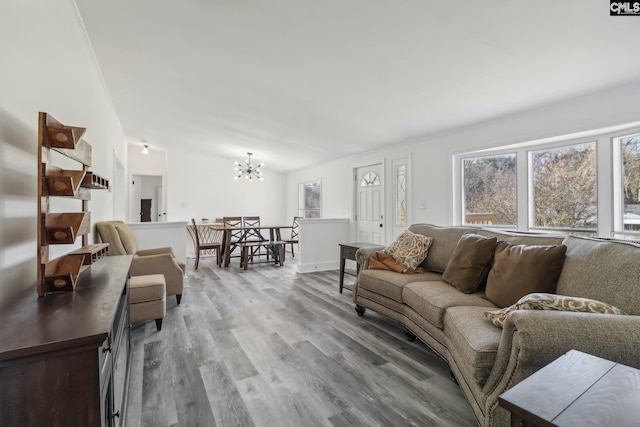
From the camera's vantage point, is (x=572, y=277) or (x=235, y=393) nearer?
(x=572, y=277)

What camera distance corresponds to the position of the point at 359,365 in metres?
2.11

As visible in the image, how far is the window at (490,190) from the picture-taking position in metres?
3.34

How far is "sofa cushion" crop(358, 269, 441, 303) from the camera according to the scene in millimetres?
2588

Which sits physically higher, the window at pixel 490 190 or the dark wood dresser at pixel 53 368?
the window at pixel 490 190

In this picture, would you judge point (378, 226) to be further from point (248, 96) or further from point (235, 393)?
point (235, 393)

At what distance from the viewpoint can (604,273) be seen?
60.7 inches

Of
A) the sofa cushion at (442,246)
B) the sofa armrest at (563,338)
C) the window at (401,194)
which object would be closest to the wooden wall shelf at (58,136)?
the sofa armrest at (563,338)

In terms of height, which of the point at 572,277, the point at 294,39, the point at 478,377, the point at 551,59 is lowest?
the point at 478,377

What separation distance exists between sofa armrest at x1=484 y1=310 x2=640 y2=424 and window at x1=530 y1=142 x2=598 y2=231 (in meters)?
2.13

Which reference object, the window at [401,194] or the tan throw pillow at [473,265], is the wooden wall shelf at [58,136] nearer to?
the tan throw pillow at [473,265]

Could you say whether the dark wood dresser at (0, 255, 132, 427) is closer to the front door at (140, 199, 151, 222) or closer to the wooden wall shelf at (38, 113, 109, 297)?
the wooden wall shelf at (38, 113, 109, 297)

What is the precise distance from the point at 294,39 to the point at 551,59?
1.94 meters

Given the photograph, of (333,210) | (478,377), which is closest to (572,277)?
(478,377)

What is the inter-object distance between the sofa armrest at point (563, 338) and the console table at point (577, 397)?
0.22 metres
